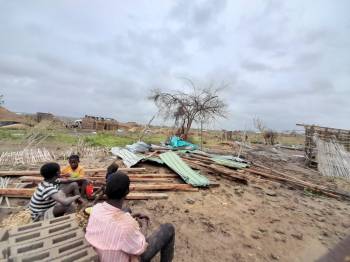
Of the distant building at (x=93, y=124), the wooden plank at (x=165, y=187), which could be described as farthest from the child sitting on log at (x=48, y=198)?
the distant building at (x=93, y=124)

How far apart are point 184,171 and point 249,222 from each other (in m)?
2.79

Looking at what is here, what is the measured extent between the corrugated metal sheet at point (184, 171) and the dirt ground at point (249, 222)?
32cm

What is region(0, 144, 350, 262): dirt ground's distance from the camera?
388cm

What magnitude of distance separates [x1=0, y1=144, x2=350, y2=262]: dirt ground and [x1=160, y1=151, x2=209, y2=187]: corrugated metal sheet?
0.32 metres

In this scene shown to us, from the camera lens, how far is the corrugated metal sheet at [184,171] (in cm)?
670

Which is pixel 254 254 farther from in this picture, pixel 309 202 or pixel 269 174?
pixel 269 174

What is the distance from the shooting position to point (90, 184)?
526 centimetres

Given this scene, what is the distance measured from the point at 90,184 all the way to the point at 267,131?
25256 millimetres

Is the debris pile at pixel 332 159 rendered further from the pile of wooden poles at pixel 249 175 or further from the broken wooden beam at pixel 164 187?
the broken wooden beam at pixel 164 187

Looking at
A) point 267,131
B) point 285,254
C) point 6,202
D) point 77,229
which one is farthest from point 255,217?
point 267,131

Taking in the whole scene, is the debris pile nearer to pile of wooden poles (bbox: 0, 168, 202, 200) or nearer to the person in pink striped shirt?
pile of wooden poles (bbox: 0, 168, 202, 200)

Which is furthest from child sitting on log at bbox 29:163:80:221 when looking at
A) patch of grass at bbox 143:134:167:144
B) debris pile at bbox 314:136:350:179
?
debris pile at bbox 314:136:350:179

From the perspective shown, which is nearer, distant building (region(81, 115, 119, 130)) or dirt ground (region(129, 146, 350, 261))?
dirt ground (region(129, 146, 350, 261))

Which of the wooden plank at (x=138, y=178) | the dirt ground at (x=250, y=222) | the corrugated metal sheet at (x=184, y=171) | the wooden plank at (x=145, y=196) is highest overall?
the corrugated metal sheet at (x=184, y=171)
